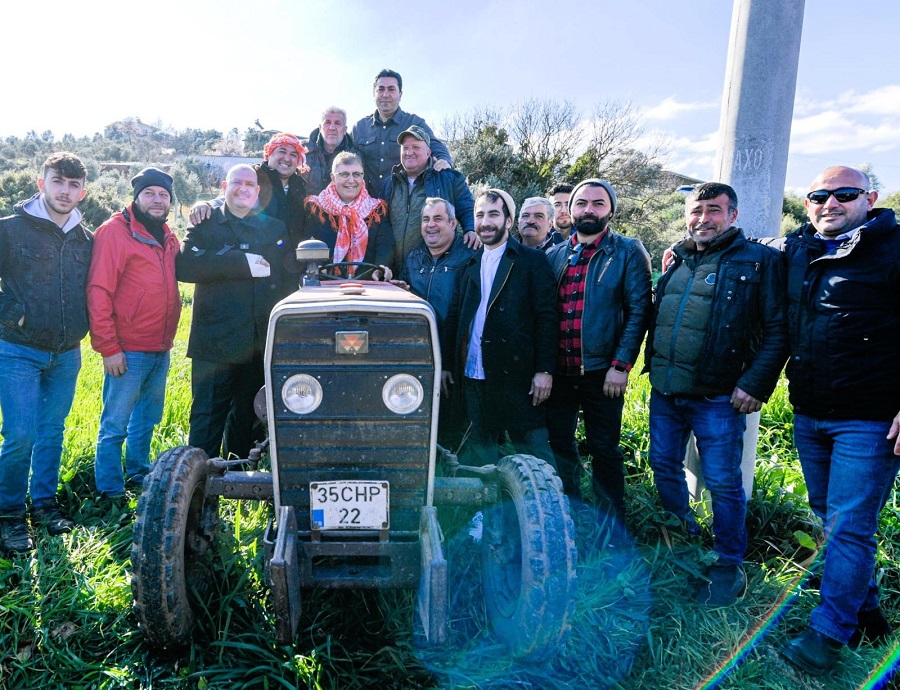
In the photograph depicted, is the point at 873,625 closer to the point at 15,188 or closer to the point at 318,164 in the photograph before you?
the point at 318,164

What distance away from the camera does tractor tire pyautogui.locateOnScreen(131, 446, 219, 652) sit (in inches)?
98.0

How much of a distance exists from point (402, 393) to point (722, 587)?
7.41 ft

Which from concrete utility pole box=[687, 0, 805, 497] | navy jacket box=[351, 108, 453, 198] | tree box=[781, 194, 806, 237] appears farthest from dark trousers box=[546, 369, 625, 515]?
tree box=[781, 194, 806, 237]

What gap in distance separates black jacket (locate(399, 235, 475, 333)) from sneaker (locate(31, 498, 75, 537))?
9.18ft

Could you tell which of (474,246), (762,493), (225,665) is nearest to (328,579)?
(225,665)

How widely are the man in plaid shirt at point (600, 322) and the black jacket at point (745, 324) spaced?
49 centimetres

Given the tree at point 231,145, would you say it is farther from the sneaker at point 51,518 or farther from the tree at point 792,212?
the sneaker at point 51,518

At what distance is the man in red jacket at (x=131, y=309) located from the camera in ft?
13.2

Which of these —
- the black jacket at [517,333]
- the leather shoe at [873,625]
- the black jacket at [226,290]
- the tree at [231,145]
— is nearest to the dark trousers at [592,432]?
the black jacket at [517,333]

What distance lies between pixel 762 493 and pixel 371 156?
447 cm

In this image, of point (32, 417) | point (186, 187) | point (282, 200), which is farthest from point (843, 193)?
point (186, 187)

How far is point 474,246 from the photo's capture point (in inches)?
168

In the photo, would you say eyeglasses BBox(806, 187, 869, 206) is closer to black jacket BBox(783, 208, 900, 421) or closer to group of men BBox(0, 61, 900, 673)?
group of men BBox(0, 61, 900, 673)

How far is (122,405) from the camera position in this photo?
4.18 meters
